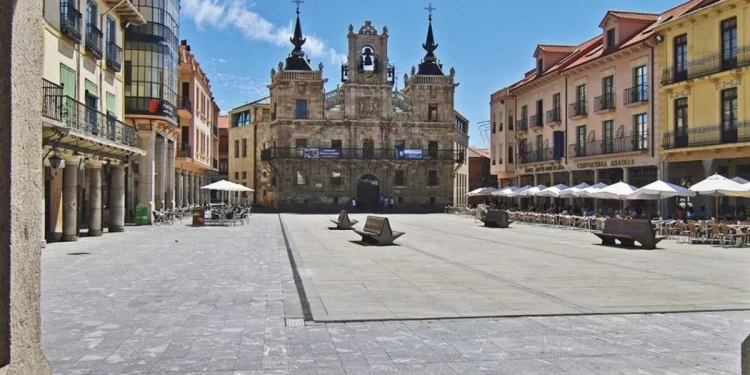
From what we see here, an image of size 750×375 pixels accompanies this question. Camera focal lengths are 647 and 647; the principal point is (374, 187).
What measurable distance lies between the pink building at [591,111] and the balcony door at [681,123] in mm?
1433

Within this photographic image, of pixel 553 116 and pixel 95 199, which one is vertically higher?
pixel 553 116

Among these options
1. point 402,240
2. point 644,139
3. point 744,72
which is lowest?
point 402,240

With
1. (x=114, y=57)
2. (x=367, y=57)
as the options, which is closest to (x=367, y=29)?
(x=367, y=57)

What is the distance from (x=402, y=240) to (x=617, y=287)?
12072mm

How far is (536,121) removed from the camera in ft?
146

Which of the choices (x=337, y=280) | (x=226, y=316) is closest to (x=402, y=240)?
(x=337, y=280)

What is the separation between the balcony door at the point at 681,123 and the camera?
2975cm

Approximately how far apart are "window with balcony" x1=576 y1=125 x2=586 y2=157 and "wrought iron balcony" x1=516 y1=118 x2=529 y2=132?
22.9ft

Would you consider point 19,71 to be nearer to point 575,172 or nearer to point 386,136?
point 575,172

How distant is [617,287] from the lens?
10938 millimetres

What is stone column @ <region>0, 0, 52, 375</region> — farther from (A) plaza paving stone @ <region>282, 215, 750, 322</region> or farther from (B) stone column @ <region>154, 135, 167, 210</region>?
(B) stone column @ <region>154, 135, 167, 210</region>

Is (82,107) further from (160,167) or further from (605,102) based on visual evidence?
(605,102)

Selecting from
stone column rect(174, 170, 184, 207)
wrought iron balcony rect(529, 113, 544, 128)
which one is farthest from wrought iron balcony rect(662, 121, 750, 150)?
stone column rect(174, 170, 184, 207)

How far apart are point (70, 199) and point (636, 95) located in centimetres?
2683
